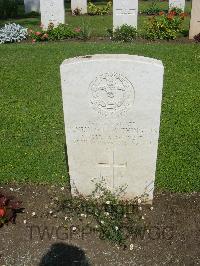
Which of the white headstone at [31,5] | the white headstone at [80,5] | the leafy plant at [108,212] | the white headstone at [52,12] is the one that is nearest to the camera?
the leafy plant at [108,212]

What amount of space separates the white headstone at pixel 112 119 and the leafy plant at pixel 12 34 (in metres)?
9.41

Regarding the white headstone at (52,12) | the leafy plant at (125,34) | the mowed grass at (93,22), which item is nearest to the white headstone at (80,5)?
the mowed grass at (93,22)

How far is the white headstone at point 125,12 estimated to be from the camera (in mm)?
12820

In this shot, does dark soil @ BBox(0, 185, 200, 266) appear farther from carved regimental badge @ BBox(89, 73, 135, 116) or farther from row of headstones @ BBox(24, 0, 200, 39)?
row of headstones @ BBox(24, 0, 200, 39)

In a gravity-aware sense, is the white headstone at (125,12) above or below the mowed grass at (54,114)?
above

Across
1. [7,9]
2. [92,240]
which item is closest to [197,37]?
[92,240]

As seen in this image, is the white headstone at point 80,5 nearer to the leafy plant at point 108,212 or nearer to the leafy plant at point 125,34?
the leafy plant at point 125,34

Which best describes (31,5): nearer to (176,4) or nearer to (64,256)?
(176,4)

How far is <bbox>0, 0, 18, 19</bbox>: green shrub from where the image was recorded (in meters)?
18.2

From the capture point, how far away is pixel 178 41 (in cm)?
1241

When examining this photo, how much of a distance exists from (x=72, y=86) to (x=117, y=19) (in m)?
9.97

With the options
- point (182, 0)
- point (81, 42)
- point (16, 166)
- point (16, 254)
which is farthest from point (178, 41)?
point (16, 254)

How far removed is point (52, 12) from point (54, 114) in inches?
299

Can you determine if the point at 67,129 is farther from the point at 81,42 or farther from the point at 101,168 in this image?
the point at 81,42
